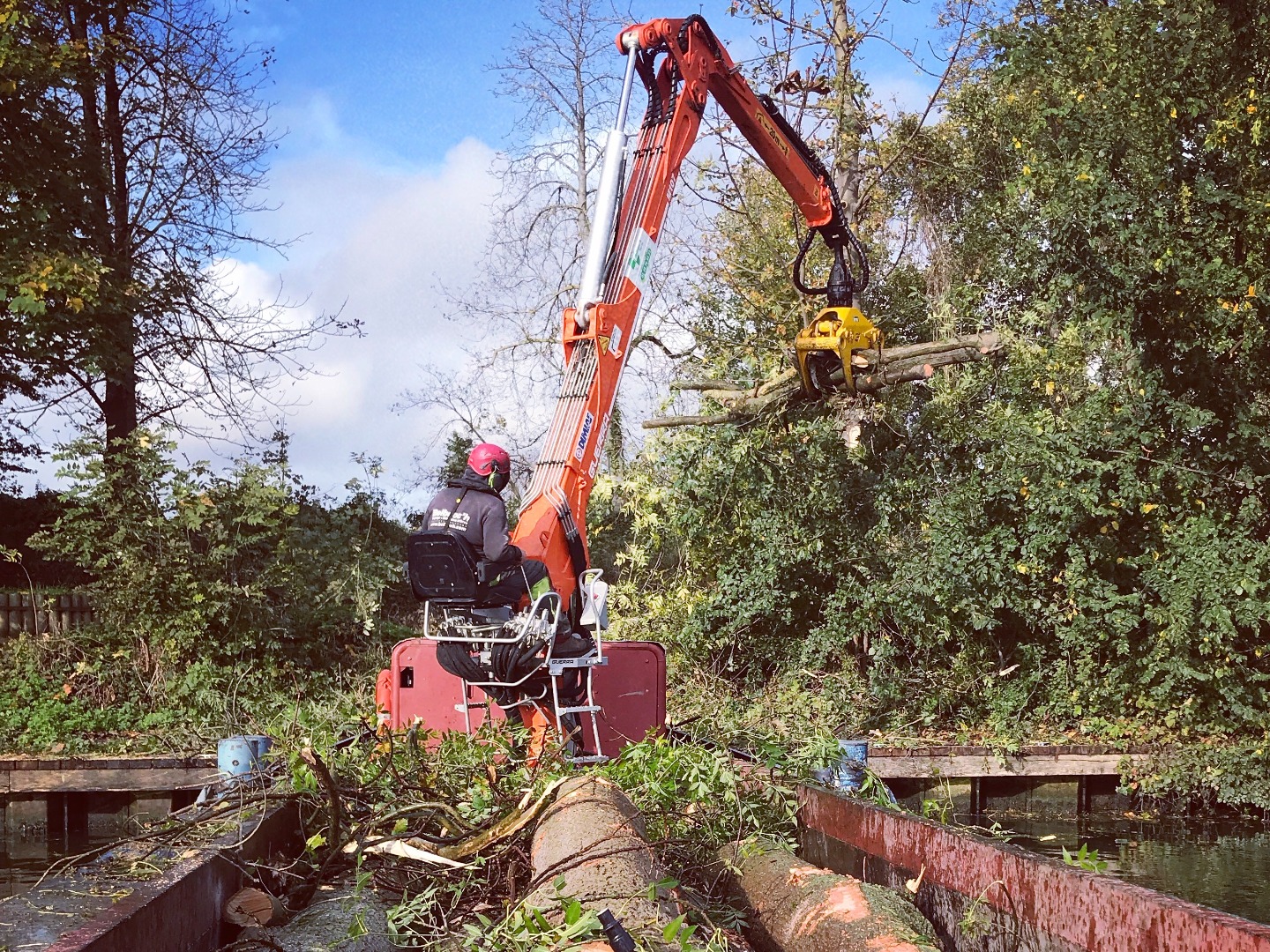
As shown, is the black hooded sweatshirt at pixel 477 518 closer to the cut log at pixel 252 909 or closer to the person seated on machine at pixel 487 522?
the person seated on machine at pixel 487 522

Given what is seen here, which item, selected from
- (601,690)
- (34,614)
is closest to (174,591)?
(34,614)

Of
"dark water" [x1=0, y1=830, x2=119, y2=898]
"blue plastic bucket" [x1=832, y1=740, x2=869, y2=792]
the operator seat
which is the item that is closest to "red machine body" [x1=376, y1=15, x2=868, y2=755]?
the operator seat

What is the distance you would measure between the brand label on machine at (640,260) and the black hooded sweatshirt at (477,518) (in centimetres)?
216

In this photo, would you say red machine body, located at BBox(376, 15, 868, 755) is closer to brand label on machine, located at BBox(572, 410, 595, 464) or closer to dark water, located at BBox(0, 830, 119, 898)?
brand label on machine, located at BBox(572, 410, 595, 464)

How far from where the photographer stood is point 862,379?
423 inches

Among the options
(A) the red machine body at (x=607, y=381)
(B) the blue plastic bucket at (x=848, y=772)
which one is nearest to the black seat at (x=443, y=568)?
(A) the red machine body at (x=607, y=381)

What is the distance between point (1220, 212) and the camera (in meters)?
11.9

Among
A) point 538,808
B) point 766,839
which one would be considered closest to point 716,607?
point 766,839

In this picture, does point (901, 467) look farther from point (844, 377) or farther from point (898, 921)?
point (898, 921)

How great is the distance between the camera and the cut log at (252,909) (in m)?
4.79

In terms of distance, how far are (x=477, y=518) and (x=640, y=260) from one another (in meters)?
2.53

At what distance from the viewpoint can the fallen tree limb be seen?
1095cm

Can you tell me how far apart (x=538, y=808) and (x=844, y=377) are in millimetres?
6344

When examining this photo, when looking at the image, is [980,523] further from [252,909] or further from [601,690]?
[252,909]
